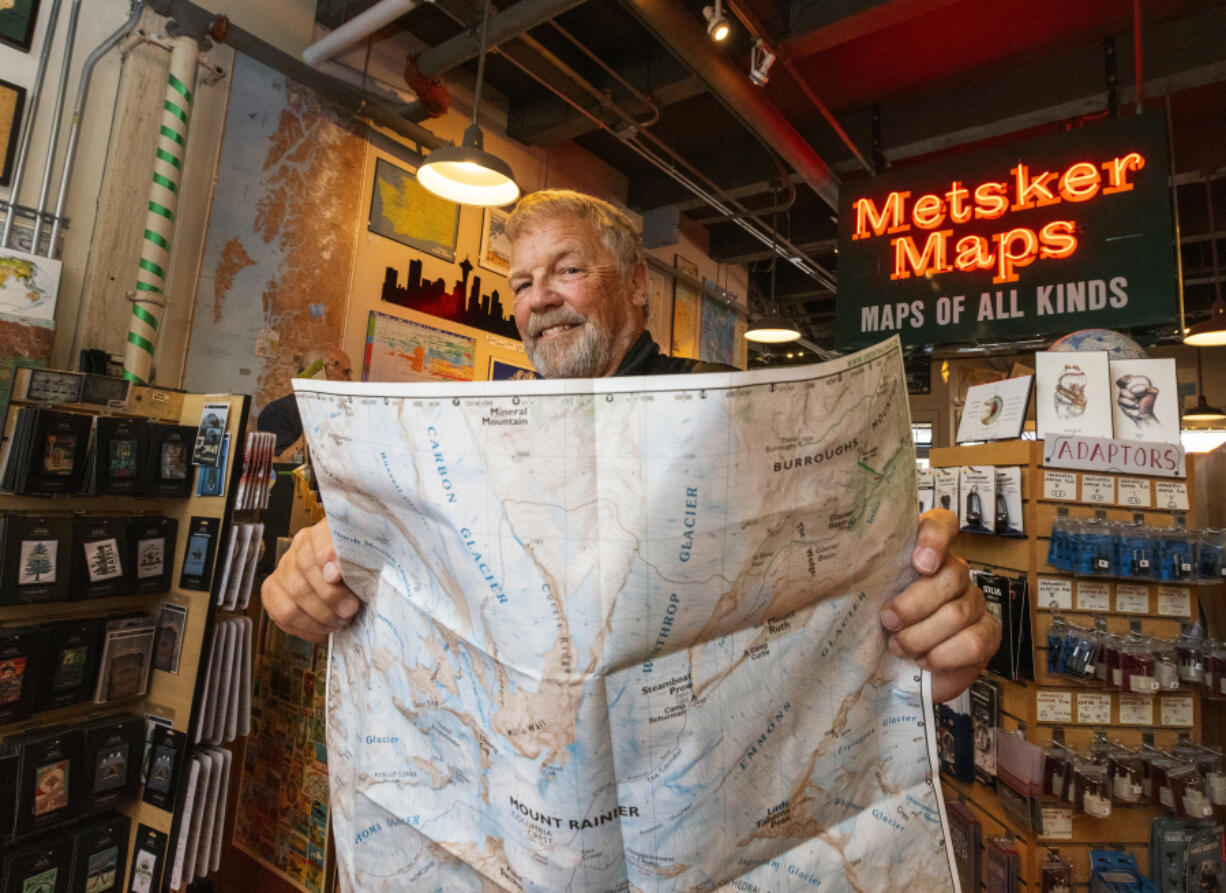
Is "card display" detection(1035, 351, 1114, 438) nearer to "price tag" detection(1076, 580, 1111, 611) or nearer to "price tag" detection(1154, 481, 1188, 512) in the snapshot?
"price tag" detection(1154, 481, 1188, 512)

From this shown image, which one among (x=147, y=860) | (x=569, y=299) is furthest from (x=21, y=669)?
(x=569, y=299)

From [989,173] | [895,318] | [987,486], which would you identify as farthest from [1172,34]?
[987,486]

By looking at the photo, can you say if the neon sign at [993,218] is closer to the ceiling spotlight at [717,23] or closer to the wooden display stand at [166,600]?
the ceiling spotlight at [717,23]

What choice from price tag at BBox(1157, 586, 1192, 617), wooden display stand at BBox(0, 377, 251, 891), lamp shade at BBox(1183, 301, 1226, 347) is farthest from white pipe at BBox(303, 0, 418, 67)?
lamp shade at BBox(1183, 301, 1226, 347)

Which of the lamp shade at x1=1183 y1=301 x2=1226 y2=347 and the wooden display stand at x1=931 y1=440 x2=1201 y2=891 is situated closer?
the wooden display stand at x1=931 y1=440 x2=1201 y2=891

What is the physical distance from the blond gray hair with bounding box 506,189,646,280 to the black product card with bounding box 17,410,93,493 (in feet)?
4.64

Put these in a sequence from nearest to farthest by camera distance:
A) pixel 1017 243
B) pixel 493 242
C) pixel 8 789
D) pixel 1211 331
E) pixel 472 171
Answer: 1. pixel 8 789
2. pixel 472 171
3. pixel 1017 243
4. pixel 1211 331
5. pixel 493 242

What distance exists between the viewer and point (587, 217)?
1.46 meters

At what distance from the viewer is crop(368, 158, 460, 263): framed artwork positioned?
4215 mm

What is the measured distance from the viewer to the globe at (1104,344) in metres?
2.48

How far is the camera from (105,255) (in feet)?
9.64

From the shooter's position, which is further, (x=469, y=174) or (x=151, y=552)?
(x=469, y=174)

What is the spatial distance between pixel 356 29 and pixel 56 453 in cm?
Result: 285

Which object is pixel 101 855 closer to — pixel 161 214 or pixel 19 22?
pixel 161 214
